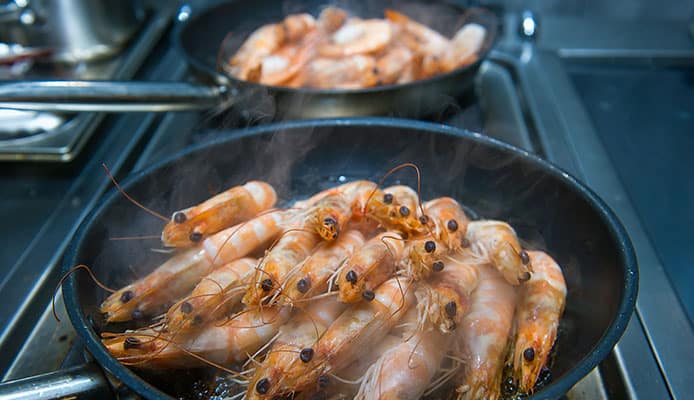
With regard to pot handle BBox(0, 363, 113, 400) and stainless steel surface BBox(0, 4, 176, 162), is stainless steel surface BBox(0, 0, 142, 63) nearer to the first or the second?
stainless steel surface BBox(0, 4, 176, 162)

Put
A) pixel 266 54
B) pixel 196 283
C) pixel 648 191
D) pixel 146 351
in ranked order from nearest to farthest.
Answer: pixel 146 351
pixel 196 283
pixel 648 191
pixel 266 54

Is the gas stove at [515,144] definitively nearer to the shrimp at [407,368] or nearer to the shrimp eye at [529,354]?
the shrimp eye at [529,354]

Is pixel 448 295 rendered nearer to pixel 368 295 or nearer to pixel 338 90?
pixel 368 295

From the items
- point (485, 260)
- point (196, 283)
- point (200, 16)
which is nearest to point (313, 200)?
point (196, 283)

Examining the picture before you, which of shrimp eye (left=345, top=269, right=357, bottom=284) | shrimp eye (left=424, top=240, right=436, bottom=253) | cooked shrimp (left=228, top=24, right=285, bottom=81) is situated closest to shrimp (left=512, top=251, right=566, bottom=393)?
shrimp eye (left=424, top=240, right=436, bottom=253)

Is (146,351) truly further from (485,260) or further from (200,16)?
(200,16)

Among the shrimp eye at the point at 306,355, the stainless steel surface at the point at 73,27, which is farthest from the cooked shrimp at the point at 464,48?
the stainless steel surface at the point at 73,27
